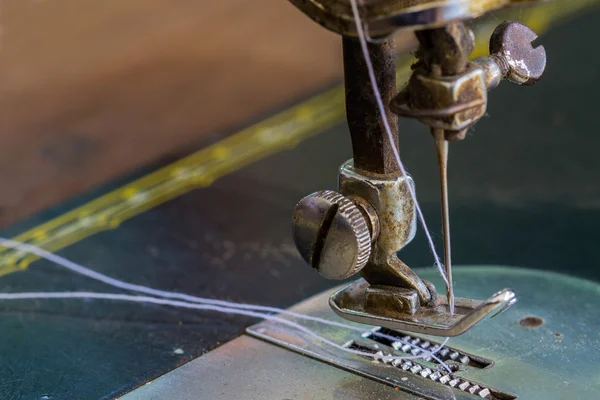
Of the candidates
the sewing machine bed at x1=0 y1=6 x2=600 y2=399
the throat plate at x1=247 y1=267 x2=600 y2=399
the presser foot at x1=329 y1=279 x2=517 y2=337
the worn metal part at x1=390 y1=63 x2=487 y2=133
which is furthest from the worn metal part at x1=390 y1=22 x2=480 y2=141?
the sewing machine bed at x1=0 y1=6 x2=600 y2=399

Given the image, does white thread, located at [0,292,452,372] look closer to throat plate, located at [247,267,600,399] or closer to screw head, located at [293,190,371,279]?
throat plate, located at [247,267,600,399]

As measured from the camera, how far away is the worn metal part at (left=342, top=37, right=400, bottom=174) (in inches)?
39.6

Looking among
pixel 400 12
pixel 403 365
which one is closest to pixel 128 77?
pixel 403 365

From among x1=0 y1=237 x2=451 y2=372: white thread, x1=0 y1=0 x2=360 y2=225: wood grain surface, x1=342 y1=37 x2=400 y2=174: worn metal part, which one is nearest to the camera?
x1=342 y1=37 x2=400 y2=174: worn metal part

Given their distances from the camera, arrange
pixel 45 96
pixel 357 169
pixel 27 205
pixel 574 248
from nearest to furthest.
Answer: pixel 357 169 → pixel 574 248 → pixel 27 205 → pixel 45 96

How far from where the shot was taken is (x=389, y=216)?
1.04 m

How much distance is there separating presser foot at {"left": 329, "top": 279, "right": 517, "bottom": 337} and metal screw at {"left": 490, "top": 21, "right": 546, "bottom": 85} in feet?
0.93

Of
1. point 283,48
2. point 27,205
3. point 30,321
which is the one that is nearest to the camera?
point 30,321

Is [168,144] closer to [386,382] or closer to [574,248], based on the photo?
[574,248]

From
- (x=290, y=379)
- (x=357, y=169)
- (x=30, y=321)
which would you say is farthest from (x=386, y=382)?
(x=30, y=321)

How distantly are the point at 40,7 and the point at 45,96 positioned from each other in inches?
17.5

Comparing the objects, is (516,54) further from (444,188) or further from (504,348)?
(504,348)

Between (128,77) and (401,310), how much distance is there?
2.01m

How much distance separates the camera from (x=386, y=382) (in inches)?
44.2
